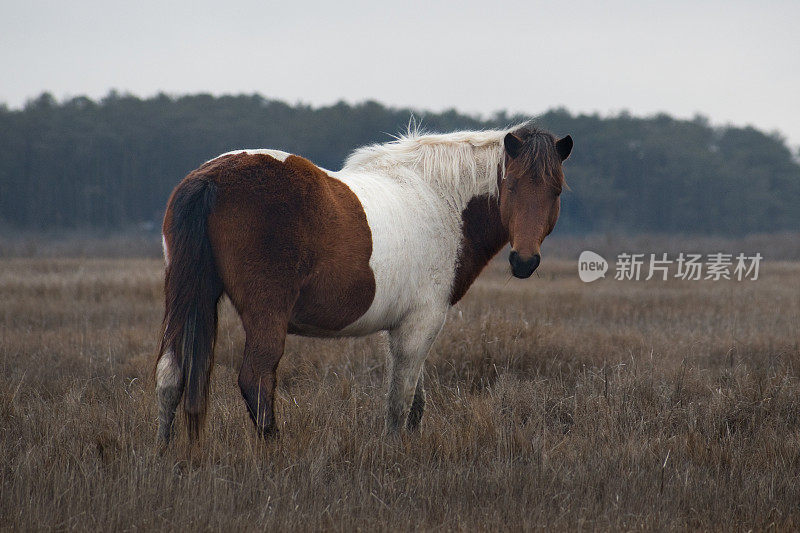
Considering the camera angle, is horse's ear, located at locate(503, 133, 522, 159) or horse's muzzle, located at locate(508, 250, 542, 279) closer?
horse's muzzle, located at locate(508, 250, 542, 279)

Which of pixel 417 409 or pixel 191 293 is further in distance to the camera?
pixel 417 409

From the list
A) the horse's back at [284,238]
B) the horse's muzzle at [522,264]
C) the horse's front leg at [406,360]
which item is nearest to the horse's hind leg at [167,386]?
the horse's back at [284,238]

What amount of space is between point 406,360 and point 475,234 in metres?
1.02

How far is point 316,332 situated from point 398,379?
2.19 feet

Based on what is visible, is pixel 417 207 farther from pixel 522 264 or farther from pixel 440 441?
pixel 440 441

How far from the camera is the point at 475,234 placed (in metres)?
4.69

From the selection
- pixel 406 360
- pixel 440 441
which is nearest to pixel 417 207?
pixel 406 360

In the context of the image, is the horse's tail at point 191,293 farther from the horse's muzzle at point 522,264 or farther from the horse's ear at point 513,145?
the horse's ear at point 513,145

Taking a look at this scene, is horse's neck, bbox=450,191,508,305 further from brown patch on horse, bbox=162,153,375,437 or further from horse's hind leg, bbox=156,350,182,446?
horse's hind leg, bbox=156,350,182,446

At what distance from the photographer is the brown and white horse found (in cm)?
354

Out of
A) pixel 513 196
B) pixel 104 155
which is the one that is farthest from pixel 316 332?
pixel 104 155

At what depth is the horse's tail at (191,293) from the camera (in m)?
3.52
